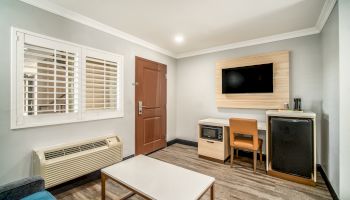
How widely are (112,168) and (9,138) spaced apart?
120cm

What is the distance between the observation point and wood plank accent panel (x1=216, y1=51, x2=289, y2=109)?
2.89m

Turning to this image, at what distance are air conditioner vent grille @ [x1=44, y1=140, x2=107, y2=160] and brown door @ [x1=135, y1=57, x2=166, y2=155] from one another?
2.83 ft

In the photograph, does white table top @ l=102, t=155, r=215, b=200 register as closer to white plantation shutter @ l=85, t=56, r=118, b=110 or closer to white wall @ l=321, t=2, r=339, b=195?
white plantation shutter @ l=85, t=56, r=118, b=110

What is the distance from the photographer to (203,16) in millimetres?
2336

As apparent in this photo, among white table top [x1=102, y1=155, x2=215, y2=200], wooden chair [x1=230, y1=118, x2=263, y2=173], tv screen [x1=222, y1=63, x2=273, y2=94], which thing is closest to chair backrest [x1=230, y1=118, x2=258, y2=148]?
wooden chair [x1=230, y1=118, x2=263, y2=173]

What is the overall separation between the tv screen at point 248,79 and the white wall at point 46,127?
2.02 meters

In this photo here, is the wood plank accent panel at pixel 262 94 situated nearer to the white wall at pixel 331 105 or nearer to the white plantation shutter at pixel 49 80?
the white wall at pixel 331 105

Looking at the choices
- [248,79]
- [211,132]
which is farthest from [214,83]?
[211,132]

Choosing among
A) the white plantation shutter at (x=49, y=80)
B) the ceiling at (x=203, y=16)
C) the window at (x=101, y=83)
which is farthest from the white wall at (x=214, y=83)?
the white plantation shutter at (x=49, y=80)

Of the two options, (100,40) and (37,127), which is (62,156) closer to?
(37,127)

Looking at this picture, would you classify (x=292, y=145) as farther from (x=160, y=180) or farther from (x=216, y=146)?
(x=160, y=180)

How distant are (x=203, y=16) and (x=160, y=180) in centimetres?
223


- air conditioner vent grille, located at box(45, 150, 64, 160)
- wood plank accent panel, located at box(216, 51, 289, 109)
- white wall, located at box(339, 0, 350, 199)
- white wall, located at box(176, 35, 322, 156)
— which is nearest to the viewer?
A: white wall, located at box(339, 0, 350, 199)

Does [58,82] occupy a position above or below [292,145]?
above
